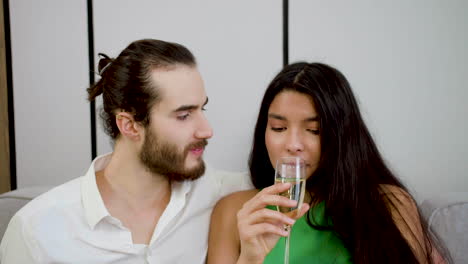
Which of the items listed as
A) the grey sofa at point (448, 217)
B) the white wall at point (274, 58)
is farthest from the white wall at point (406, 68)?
the grey sofa at point (448, 217)

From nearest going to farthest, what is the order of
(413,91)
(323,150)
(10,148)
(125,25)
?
1. (323,150)
2. (413,91)
3. (125,25)
4. (10,148)

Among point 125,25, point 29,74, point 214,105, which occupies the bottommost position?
point 214,105

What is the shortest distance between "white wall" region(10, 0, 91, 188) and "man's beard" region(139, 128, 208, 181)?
73cm

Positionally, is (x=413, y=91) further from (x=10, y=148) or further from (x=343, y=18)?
(x=10, y=148)

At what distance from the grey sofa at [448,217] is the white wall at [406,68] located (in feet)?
1.04

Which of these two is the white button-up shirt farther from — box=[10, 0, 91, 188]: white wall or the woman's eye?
box=[10, 0, 91, 188]: white wall

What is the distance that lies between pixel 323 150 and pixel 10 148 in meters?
1.68

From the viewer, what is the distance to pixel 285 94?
4.35 feet

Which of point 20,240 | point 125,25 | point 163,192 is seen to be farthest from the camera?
point 125,25

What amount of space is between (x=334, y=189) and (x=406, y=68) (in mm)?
785

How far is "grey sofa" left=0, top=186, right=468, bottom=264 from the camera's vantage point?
137cm

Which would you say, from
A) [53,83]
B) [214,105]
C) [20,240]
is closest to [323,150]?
[214,105]

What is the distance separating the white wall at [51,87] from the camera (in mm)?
1907

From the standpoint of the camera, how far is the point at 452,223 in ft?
4.56
